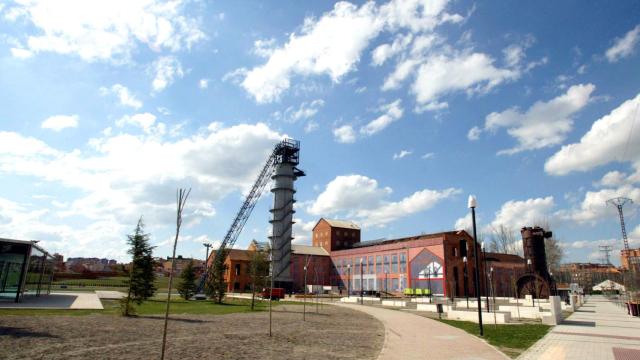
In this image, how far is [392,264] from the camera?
79500 millimetres

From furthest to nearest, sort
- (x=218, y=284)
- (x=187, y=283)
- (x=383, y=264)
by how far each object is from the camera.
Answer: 1. (x=383, y=264)
2. (x=187, y=283)
3. (x=218, y=284)

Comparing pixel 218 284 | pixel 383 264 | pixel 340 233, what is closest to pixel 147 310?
pixel 218 284

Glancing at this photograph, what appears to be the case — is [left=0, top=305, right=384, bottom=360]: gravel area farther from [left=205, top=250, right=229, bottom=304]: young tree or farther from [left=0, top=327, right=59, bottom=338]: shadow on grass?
[left=205, top=250, right=229, bottom=304]: young tree

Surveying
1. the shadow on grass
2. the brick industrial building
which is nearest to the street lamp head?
the shadow on grass

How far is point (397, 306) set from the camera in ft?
135

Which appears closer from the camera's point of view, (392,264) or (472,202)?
(472,202)

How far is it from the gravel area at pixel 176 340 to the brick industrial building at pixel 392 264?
114 feet

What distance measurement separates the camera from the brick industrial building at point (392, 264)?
70125 mm

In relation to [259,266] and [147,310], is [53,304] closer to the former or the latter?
[147,310]

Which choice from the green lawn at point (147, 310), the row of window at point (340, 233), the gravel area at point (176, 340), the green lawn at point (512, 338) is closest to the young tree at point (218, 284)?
the green lawn at point (147, 310)

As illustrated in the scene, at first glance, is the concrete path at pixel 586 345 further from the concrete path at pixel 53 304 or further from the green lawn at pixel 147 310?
the concrete path at pixel 53 304

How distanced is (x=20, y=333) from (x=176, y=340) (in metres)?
5.97

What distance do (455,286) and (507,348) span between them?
58.4 meters

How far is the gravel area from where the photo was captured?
1231 centimetres
